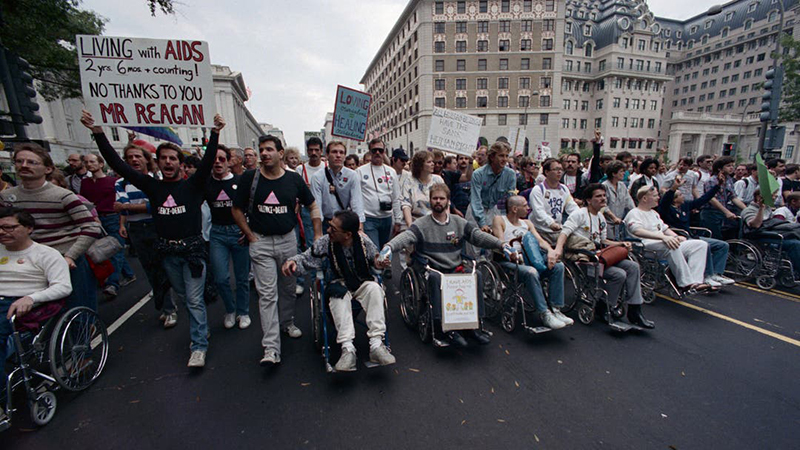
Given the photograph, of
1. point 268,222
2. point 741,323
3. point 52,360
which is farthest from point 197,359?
point 741,323

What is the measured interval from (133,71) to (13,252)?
247 cm

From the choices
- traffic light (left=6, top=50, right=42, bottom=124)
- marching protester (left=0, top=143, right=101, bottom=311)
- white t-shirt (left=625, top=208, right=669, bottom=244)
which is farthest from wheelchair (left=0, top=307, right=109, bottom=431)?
white t-shirt (left=625, top=208, right=669, bottom=244)

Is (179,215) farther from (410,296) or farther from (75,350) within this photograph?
(410,296)

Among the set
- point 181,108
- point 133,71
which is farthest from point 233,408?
point 133,71

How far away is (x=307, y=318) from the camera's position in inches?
171

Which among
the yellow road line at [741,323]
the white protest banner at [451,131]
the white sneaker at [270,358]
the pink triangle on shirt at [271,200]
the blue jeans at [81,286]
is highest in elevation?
the white protest banner at [451,131]

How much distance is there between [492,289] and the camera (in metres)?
4.12

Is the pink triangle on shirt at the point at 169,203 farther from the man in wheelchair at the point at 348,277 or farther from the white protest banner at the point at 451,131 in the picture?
the white protest banner at the point at 451,131

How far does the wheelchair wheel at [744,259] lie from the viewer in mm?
5171

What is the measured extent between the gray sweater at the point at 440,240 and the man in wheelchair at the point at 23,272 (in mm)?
2994

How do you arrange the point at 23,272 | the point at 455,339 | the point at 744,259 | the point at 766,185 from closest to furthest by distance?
the point at 23,272 < the point at 455,339 < the point at 766,185 < the point at 744,259

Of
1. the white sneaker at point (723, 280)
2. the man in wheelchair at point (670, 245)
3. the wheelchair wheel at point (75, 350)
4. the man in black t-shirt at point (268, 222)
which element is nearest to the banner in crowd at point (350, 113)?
the man in black t-shirt at point (268, 222)

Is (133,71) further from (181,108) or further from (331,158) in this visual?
(331,158)

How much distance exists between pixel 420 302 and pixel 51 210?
3712 mm
